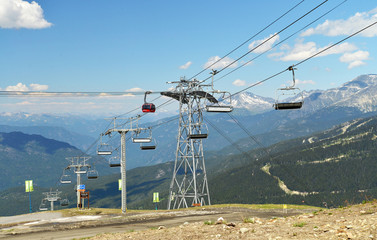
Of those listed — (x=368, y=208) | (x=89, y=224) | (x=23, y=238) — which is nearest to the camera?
(x=368, y=208)

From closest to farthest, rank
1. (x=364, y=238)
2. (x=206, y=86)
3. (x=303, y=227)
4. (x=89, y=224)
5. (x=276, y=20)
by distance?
(x=364, y=238)
(x=303, y=227)
(x=276, y=20)
(x=89, y=224)
(x=206, y=86)

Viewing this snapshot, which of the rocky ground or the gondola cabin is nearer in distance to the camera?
the rocky ground

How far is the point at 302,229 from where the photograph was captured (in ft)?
57.7

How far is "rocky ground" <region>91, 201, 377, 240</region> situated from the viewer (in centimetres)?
1576

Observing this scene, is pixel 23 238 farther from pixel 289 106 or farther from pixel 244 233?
pixel 289 106

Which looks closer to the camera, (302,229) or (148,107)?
(302,229)

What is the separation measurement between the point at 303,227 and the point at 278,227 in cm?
134

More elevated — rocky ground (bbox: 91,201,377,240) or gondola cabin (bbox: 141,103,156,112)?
gondola cabin (bbox: 141,103,156,112)

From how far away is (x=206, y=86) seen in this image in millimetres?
56625

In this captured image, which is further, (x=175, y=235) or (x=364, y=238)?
(x=175, y=235)

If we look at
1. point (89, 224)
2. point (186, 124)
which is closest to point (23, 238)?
point (89, 224)

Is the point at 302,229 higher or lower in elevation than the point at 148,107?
lower

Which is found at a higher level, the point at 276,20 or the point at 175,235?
the point at 276,20

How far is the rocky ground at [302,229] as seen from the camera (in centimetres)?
1576
